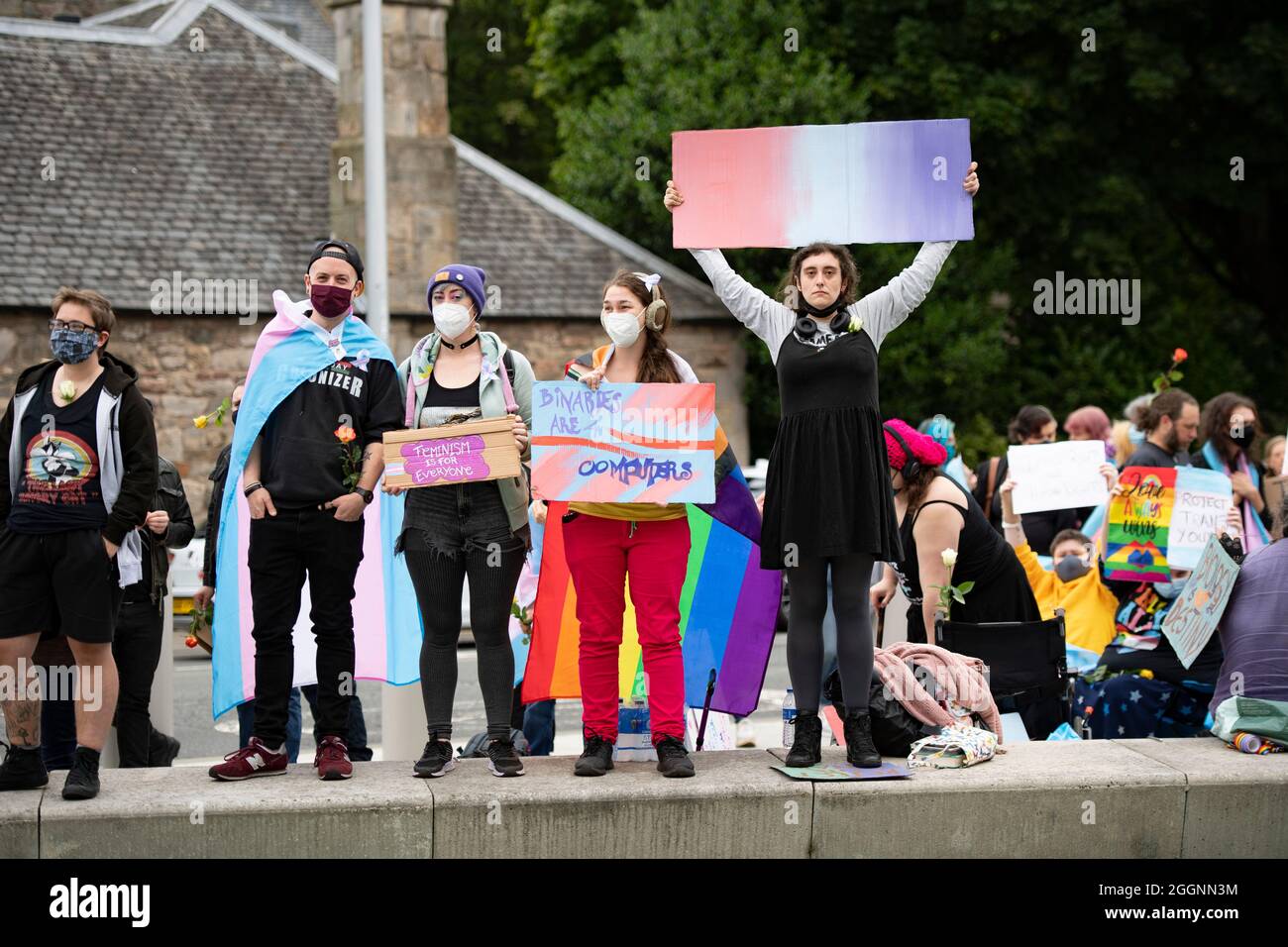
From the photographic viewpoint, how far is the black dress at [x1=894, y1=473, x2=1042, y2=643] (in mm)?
7461

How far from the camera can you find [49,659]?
6969 mm

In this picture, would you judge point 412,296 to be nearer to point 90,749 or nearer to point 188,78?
point 188,78

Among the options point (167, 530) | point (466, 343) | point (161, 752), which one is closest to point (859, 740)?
point (466, 343)

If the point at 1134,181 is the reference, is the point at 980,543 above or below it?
below

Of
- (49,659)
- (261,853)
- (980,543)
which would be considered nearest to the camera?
(261,853)

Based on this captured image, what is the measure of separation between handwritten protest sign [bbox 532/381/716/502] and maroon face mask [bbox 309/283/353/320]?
0.83m

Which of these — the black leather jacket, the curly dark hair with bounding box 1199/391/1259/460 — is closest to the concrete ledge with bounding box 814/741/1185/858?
the black leather jacket

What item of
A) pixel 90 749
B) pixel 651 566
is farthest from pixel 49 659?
pixel 651 566

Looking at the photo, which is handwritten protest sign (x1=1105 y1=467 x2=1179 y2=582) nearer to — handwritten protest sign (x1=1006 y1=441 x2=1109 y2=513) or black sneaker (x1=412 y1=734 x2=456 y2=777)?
handwritten protest sign (x1=1006 y1=441 x2=1109 y2=513)

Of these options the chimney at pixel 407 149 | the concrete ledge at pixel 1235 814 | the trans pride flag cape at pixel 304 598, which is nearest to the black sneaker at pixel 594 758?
the trans pride flag cape at pixel 304 598

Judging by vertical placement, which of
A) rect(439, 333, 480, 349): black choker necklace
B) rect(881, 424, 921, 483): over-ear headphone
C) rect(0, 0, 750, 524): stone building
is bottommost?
rect(881, 424, 921, 483): over-ear headphone

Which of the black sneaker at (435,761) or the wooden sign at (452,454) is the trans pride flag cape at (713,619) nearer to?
the black sneaker at (435,761)

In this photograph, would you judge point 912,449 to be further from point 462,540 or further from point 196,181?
point 196,181
